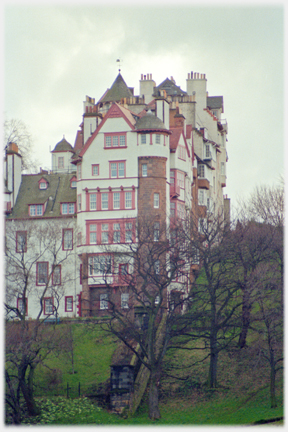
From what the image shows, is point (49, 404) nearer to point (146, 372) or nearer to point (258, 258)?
point (146, 372)

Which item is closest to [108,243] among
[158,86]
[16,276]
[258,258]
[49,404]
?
[16,276]

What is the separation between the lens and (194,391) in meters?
56.3

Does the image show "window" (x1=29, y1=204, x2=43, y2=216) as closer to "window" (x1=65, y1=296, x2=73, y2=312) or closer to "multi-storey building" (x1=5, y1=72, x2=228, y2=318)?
"multi-storey building" (x1=5, y1=72, x2=228, y2=318)

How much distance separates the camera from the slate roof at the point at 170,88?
103875 millimetres

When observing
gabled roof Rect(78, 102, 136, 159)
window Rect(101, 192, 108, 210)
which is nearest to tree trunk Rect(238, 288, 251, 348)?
window Rect(101, 192, 108, 210)

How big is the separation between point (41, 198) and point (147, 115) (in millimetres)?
14326

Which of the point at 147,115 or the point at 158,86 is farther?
the point at 158,86

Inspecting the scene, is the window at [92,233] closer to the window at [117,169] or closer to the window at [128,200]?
the window at [128,200]

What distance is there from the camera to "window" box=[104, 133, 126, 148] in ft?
260

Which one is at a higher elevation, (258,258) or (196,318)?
(258,258)

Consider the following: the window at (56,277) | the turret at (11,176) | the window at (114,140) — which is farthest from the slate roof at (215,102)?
the window at (56,277)

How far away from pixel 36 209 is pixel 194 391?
3371 cm

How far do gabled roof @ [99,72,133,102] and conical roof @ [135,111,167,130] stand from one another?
1523 cm

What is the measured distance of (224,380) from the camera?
189ft
